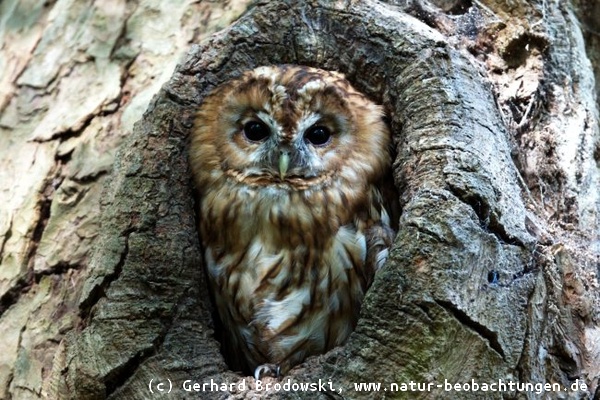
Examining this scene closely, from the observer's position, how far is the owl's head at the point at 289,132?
2691 mm

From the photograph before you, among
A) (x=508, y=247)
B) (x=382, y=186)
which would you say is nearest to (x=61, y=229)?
(x=382, y=186)

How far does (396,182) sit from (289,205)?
40 centimetres

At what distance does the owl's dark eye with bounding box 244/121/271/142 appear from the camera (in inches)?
110

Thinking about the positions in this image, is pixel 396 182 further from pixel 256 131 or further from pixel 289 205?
pixel 256 131

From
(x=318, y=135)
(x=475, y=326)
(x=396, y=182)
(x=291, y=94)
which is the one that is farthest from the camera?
(x=318, y=135)

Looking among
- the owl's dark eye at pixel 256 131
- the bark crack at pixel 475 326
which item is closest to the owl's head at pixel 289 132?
the owl's dark eye at pixel 256 131

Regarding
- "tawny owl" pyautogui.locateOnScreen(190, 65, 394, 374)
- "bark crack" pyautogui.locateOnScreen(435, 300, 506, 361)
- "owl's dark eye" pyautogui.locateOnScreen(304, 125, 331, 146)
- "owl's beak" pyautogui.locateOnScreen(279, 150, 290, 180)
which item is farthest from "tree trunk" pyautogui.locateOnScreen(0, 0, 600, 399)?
"owl's beak" pyautogui.locateOnScreen(279, 150, 290, 180)

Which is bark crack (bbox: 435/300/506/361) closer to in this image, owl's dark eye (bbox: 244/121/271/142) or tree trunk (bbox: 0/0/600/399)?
tree trunk (bbox: 0/0/600/399)

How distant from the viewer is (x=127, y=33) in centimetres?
335

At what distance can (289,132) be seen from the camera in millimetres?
2688

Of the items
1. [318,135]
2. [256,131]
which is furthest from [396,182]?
[256,131]

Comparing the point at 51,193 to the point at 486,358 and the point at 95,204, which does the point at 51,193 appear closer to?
the point at 95,204

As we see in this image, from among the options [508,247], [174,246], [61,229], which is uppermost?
[508,247]

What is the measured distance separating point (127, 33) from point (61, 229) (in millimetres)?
888
